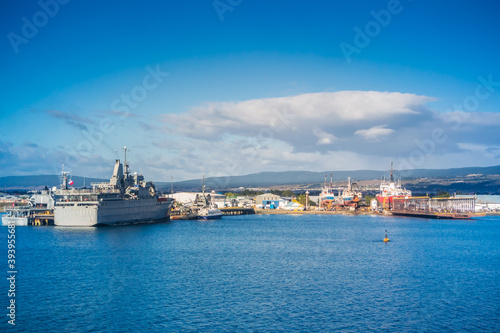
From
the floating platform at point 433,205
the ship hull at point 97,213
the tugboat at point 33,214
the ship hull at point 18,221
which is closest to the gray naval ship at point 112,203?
the ship hull at point 97,213

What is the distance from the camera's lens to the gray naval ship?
73312 millimetres

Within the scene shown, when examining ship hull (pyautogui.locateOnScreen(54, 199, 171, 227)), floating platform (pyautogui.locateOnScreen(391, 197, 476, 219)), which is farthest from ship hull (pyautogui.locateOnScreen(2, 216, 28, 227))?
floating platform (pyautogui.locateOnScreen(391, 197, 476, 219))

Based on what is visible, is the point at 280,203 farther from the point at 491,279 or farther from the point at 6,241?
the point at 491,279

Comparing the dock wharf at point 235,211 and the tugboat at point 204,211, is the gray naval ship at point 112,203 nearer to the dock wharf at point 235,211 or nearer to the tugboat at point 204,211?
the tugboat at point 204,211

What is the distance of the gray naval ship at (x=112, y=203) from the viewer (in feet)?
241

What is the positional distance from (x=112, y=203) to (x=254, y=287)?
5051 centimetres

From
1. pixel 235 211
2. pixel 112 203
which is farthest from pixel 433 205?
pixel 112 203

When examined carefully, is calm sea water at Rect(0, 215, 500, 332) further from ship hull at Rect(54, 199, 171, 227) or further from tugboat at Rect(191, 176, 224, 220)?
tugboat at Rect(191, 176, 224, 220)

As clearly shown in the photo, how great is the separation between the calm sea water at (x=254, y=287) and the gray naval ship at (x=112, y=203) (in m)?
18.8

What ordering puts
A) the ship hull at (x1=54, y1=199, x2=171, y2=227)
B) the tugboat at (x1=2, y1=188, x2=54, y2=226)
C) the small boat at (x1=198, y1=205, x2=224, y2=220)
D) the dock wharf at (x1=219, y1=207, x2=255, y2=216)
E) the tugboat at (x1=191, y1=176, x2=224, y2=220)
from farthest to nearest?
1. the dock wharf at (x1=219, y1=207, x2=255, y2=216)
2. the tugboat at (x1=191, y1=176, x2=224, y2=220)
3. the small boat at (x1=198, y1=205, x2=224, y2=220)
4. the tugboat at (x1=2, y1=188, x2=54, y2=226)
5. the ship hull at (x1=54, y1=199, x2=171, y2=227)

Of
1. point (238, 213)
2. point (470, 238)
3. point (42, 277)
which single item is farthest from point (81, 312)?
point (238, 213)

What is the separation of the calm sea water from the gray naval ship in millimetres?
18790

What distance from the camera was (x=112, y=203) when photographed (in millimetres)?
75938

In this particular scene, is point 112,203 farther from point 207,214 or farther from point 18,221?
point 207,214
